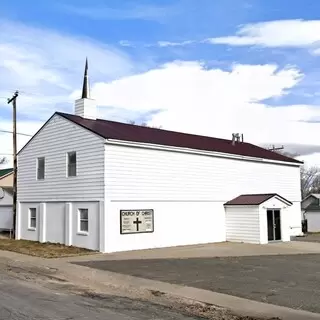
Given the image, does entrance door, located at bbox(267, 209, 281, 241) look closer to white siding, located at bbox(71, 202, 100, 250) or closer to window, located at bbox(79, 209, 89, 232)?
white siding, located at bbox(71, 202, 100, 250)

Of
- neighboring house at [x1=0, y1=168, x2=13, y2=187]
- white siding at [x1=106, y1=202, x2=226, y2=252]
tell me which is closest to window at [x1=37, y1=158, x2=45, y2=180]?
white siding at [x1=106, y1=202, x2=226, y2=252]

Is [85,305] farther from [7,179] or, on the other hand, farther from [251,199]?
[7,179]

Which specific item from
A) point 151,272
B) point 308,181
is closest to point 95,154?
point 151,272

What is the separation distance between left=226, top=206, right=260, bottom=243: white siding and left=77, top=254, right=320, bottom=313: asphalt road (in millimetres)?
6651

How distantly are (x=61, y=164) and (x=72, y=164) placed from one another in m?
0.93

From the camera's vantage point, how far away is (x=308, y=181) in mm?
102875

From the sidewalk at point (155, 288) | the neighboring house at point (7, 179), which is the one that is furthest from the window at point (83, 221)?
the neighboring house at point (7, 179)

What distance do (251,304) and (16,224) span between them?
21910mm

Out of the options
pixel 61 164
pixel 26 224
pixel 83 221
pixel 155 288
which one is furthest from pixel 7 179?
pixel 155 288

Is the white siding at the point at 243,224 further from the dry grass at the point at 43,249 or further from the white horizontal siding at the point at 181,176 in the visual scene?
the dry grass at the point at 43,249

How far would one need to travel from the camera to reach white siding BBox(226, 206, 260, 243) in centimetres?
2741

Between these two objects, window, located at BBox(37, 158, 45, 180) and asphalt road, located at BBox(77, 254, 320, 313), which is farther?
window, located at BBox(37, 158, 45, 180)

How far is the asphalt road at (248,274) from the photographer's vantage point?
37.3ft

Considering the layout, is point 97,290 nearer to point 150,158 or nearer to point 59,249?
point 59,249
